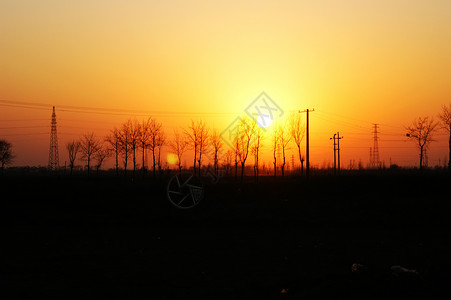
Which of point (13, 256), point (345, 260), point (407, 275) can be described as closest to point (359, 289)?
point (407, 275)

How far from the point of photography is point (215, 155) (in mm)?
65625

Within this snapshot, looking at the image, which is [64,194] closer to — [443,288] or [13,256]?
[13,256]

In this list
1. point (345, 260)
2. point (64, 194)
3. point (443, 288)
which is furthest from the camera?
point (64, 194)

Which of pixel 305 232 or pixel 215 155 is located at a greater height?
pixel 215 155

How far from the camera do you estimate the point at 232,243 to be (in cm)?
1983

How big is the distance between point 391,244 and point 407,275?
8.97 metres

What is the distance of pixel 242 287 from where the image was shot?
1220cm

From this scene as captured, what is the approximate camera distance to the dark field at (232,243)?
11750 millimetres

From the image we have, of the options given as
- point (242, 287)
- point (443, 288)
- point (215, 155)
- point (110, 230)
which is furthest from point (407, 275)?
point (215, 155)

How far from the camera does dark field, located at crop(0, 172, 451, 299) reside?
11.8 meters

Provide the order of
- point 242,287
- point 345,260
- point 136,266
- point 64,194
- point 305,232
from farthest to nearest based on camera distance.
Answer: point 64,194
point 305,232
point 345,260
point 136,266
point 242,287

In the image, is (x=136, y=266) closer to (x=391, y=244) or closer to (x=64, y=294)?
(x=64, y=294)

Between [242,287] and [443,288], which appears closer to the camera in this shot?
[443,288]

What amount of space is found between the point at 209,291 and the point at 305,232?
12.5 meters
